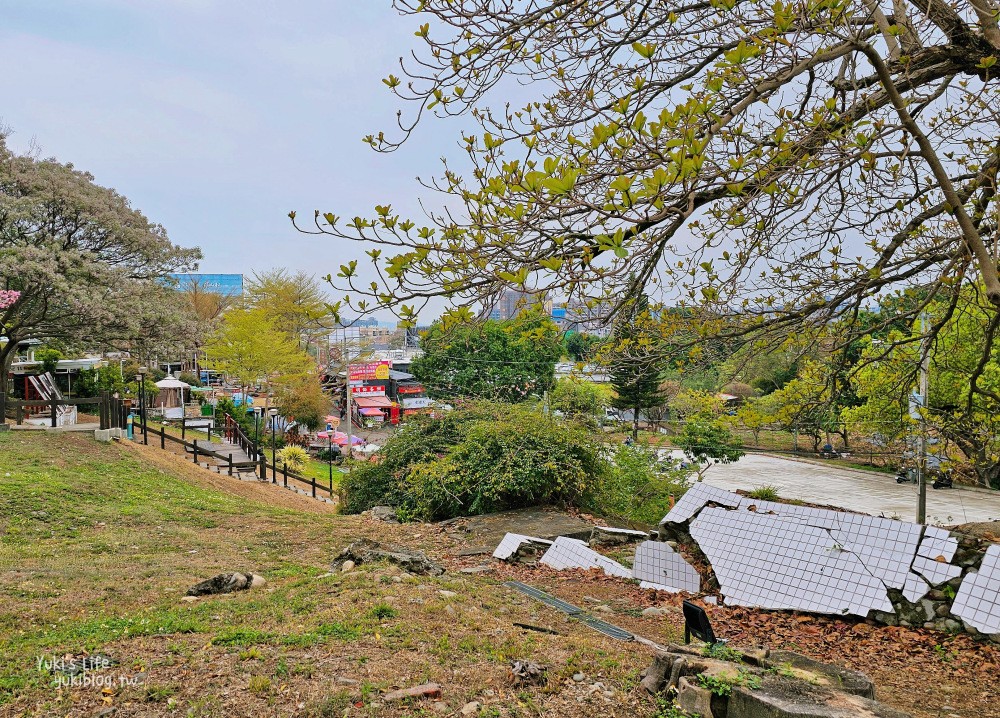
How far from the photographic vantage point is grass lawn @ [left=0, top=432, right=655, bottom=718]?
338 centimetres

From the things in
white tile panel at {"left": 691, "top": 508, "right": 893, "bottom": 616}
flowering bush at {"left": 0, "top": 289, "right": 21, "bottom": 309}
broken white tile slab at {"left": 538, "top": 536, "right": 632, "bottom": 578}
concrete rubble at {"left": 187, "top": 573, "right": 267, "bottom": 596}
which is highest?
flowering bush at {"left": 0, "top": 289, "right": 21, "bottom": 309}

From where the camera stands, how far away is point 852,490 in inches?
1104

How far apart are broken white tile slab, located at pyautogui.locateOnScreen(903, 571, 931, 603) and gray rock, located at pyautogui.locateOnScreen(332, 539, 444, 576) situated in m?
4.19

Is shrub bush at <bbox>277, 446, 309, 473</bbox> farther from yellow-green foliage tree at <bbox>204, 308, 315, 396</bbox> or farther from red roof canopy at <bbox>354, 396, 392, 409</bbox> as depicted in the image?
red roof canopy at <bbox>354, 396, 392, 409</bbox>

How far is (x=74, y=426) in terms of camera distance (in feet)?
55.7

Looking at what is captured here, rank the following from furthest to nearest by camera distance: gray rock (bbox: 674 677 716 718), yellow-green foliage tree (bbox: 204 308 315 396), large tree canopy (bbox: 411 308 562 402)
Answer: yellow-green foliage tree (bbox: 204 308 315 396) → large tree canopy (bbox: 411 308 562 402) → gray rock (bbox: 674 677 716 718)

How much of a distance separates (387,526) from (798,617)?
630 cm

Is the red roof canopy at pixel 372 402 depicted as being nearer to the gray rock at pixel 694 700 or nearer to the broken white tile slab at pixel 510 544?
the broken white tile slab at pixel 510 544

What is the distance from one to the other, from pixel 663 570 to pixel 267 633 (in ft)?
13.1

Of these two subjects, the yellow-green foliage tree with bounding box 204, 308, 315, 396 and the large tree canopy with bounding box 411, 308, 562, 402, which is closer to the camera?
the large tree canopy with bounding box 411, 308, 562, 402

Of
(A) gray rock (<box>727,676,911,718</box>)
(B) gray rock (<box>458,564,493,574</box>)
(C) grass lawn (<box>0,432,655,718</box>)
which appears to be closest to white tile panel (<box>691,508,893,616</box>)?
(C) grass lawn (<box>0,432,655,718</box>)

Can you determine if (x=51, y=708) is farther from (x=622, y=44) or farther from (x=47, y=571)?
(x=622, y=44)

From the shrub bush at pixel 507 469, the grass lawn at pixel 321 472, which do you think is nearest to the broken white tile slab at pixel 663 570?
the shrub bush at pixel 507 469

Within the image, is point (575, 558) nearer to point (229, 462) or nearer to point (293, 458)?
point (229, 462)
